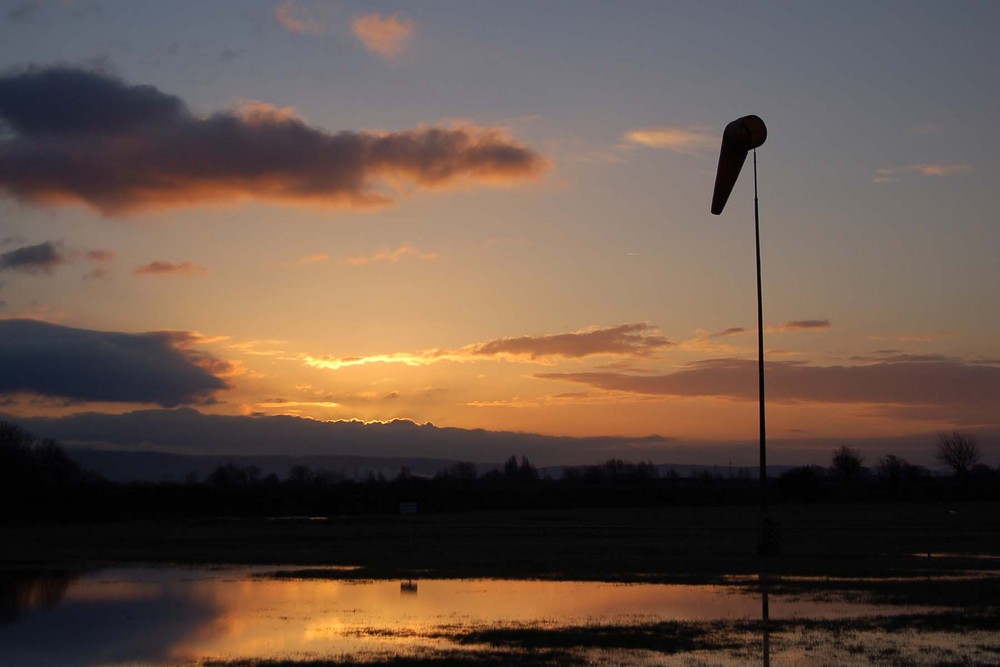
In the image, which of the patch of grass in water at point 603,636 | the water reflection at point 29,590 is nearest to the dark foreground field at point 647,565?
the patch of grass in water at point 603,636

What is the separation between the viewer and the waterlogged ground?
58.3ft

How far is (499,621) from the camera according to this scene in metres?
22.0

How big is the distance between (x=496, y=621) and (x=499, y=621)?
6 cm

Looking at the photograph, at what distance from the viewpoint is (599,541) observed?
47625 millimetres

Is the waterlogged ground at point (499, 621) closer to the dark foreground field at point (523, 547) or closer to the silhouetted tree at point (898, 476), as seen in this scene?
the dark foreground field at point (523, 547)

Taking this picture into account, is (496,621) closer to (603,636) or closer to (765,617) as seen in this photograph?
(603,636)

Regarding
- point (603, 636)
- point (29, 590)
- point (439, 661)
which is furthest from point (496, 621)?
point (29, 590)

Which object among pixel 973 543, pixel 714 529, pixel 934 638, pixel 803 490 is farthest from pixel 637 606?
pixel 803 490

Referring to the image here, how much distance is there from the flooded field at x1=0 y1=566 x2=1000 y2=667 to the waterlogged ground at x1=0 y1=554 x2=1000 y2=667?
0.14 feet

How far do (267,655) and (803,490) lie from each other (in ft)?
354

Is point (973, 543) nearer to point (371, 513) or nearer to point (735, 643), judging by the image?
point (735, 643)

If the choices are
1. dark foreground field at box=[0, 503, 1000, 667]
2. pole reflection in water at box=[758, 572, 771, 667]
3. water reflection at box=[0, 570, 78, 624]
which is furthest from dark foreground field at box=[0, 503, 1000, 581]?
water reflection at box=[0, 570, 78, 624]

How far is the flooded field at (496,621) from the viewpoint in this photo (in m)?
17.8

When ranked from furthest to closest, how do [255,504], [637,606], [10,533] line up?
[255,504], [10,533], [637,606]
